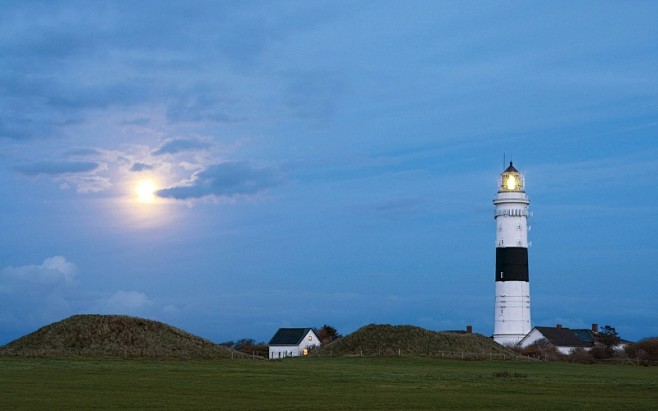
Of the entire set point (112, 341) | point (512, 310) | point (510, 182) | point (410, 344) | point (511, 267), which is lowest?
point (112, 341)

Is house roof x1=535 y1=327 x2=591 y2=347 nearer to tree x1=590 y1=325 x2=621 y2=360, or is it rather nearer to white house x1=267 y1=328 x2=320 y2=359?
tree x1=590 y1=325 x2=621 y2=360

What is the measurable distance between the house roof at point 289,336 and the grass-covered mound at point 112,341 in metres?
28.8

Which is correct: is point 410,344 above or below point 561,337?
below

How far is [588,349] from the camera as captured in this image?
106375 millimetres

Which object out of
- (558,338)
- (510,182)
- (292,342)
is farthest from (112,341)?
(558,338)

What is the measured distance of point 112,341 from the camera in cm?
8000

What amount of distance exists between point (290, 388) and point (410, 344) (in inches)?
1900

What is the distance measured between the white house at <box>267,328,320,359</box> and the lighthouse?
25085 millimetres

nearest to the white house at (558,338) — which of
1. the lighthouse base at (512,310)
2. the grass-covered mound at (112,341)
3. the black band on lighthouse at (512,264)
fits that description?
the lighthouse base at (512,310)

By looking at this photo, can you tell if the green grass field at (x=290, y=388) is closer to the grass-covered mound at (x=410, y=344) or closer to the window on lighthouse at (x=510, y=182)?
the grass-covered mound at (x=410, y=344)

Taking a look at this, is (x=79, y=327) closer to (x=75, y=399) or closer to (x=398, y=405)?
(x=75, y=399)

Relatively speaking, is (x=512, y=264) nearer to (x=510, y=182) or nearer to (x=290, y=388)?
(x=510, y=182)

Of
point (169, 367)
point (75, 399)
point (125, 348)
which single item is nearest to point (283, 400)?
point (75, 399)

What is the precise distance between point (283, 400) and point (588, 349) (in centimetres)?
7542
